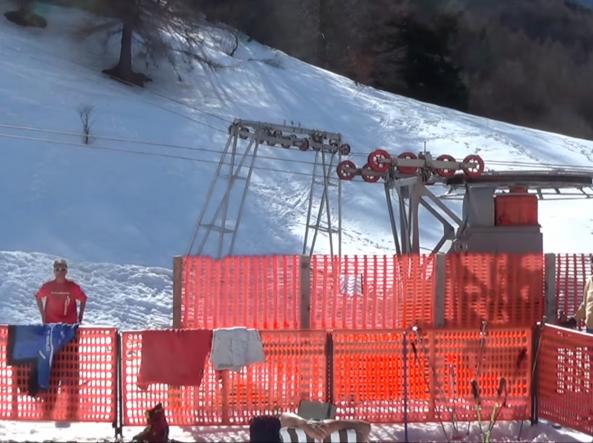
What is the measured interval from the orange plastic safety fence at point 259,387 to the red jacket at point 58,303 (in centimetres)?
152

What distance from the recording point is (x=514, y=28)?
76.4 metres

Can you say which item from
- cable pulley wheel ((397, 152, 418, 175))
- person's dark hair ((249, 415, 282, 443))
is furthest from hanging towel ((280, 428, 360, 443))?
cable pulley wheel ((397, 152, 418, 175))

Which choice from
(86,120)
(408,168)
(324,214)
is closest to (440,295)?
(408,168)

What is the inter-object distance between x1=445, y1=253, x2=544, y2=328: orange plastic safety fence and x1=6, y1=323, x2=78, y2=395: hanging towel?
197 inches

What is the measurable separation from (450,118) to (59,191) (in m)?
17.9

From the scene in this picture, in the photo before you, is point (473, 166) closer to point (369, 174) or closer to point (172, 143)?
point (369, 174)

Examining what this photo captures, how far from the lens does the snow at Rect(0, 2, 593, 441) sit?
17094 mm

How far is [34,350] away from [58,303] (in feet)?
4.89

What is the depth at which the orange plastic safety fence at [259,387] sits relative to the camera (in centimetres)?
989

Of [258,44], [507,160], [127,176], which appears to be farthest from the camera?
[258,44]

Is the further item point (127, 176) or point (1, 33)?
point (1, 33)

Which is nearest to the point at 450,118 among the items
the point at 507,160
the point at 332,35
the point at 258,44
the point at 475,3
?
the point at 507,160

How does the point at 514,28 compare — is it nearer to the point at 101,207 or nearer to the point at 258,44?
the point at 258,44

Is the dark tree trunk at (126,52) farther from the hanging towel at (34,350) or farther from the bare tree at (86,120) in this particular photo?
the hanging towel at (34,350)
